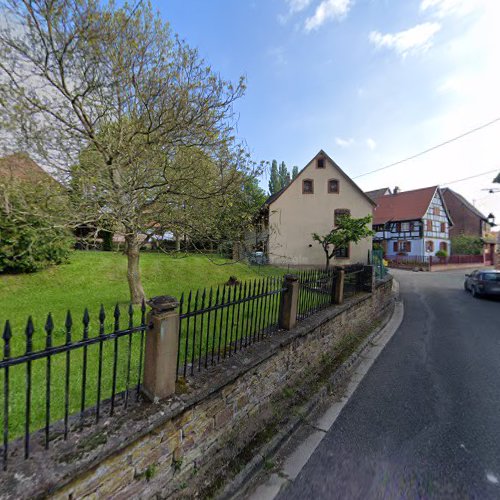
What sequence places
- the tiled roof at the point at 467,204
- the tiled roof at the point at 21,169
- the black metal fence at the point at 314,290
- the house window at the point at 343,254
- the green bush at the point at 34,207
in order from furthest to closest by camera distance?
1. the tiled roof at the point at 467,204
2. the house window at the point at 343,254
3. the tiled roof at the point at 21,169
4. the black metal fence at the point at 314,290
5. the green bush at the point at 34,207

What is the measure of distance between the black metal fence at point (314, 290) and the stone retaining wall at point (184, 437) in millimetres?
607

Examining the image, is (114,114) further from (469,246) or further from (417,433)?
(469,246)

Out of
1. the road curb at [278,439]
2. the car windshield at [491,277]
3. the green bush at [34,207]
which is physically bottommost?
the road curb at [278,439]

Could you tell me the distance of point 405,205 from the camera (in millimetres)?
33156

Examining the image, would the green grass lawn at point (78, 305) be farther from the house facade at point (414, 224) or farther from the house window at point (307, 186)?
the house facade at point (414, 224)

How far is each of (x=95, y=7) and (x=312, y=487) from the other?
8032 mm

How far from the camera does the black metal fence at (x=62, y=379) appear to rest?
1.59 m

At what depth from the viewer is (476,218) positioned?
38188 millimetres

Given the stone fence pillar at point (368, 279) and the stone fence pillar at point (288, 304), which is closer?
the stone fence pillar at point (288, 304)

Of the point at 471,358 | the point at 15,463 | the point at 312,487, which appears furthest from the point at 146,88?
the point at 471,358

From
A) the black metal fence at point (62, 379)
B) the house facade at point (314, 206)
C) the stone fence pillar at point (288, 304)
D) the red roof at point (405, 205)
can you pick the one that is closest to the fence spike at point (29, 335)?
the black metal fence at point (62, 379)

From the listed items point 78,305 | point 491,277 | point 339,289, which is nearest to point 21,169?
point 78,305

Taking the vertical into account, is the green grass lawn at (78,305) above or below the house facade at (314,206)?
below

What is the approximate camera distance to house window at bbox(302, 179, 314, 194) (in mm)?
20375
